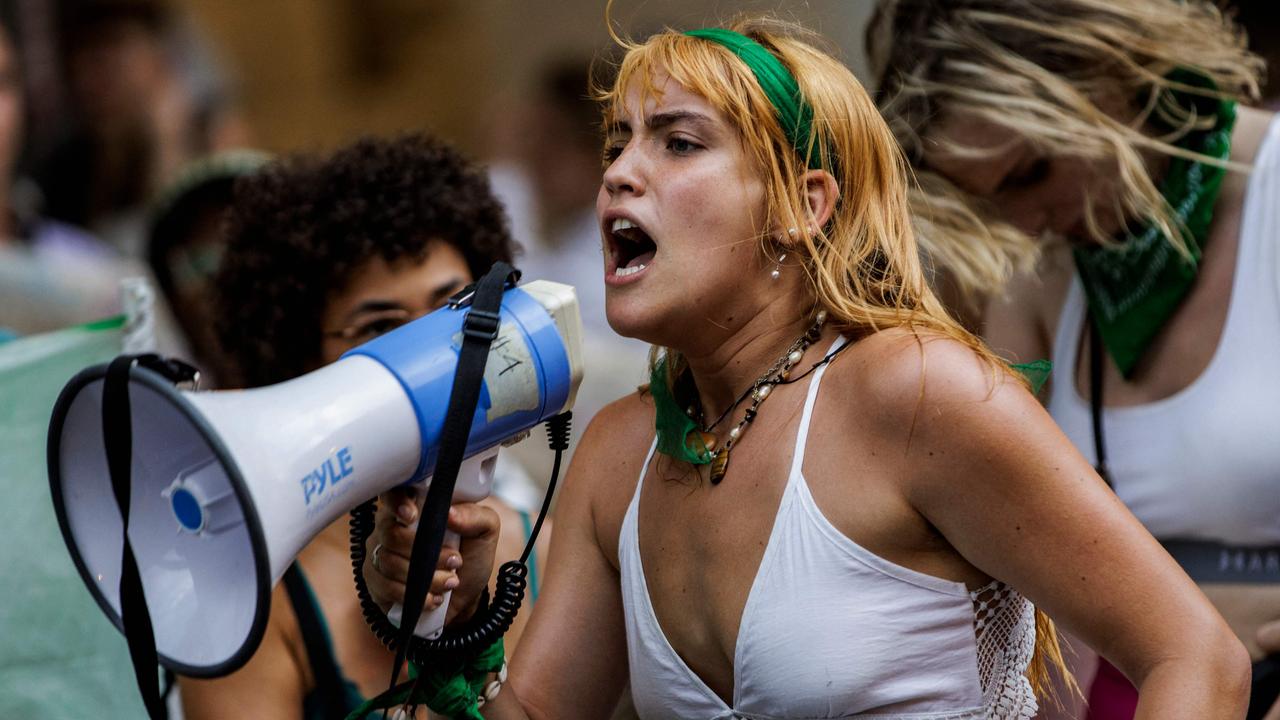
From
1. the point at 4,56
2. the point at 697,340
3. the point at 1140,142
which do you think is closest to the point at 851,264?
the point at 697,340

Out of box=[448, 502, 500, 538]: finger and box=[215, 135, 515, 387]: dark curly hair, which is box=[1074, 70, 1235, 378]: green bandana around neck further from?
box=[448, 502, 500, 538]: finger

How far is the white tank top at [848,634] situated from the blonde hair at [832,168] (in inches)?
7.1

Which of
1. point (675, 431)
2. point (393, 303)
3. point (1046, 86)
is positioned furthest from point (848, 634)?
point (1046, 86)

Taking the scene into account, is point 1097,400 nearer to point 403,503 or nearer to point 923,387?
point 923,387

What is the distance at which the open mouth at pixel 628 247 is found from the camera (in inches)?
83.0

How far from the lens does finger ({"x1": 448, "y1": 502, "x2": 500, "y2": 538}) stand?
2111 mm

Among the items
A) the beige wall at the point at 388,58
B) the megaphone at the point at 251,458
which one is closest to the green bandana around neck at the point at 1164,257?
the megaphone at the point at 251,458

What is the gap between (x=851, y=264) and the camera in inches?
82.7

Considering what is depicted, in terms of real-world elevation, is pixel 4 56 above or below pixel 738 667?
above

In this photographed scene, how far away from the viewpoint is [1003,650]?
2062 millimetres

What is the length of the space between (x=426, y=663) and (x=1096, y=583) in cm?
94

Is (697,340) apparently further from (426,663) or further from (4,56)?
(4,56)

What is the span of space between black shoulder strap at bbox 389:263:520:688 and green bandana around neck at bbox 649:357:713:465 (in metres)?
0.34

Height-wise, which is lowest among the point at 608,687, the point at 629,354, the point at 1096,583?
the point at 629,354
